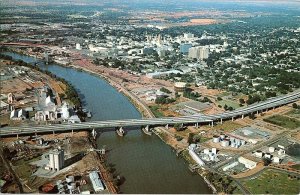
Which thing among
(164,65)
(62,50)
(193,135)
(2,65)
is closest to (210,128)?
(193,135)

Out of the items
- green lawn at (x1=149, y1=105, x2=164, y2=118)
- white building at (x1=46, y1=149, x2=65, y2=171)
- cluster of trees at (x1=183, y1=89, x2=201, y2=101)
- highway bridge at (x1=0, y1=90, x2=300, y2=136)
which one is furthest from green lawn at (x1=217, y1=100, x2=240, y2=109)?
white building at (x1=46, y1=149, x2=65, y2=171)

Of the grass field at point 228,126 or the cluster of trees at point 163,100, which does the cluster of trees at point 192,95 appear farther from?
the grass field at point 228,126

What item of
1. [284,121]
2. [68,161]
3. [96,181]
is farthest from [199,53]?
[96,181]

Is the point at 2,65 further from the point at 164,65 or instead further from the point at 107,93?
the point at 164,65

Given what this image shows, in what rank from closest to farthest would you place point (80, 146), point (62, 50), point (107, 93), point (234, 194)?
point (234, 194)
point (80, 146)
point (107, 93)
point (62, 50)

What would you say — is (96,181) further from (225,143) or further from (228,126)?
(228,126)

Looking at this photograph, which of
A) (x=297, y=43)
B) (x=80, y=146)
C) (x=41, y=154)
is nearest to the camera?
(x=41, y=154)

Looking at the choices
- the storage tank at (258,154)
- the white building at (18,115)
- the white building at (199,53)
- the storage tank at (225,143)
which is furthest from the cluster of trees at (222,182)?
the white building at (199,53)
